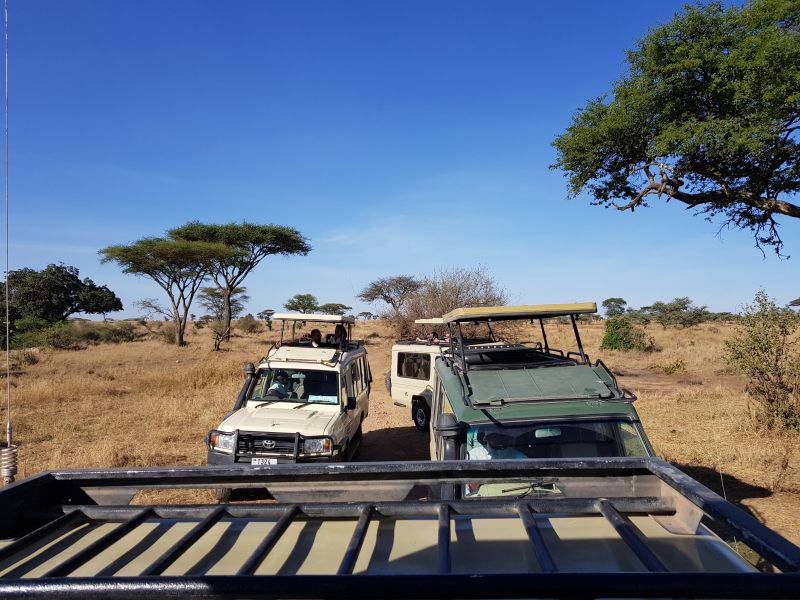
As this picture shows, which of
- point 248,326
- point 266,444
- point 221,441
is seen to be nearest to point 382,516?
point 266,444

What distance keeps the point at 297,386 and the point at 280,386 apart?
0.24 meters

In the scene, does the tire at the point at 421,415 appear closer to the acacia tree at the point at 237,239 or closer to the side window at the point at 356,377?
the side window at the point at 356,377

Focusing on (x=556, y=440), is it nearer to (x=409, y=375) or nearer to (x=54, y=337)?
(x=409, y=375)

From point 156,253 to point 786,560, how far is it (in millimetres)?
32156

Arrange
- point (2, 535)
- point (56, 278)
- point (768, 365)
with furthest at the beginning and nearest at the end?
1. point (56, 278)
2. point (768, 365)
3. point (2, 535)

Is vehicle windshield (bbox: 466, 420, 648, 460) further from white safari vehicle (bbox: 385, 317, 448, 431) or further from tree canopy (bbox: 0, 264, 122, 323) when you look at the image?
tree canopy (bbox: 0, 264, 122, 323)

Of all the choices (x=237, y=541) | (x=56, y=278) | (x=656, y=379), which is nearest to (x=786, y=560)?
(x=237, y=541)

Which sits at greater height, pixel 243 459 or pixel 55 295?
pixel 55 295

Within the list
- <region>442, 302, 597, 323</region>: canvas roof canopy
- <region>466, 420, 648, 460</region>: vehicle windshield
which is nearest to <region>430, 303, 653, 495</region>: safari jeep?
<region>466, 420, 648, 460</region>: vehicle windshield

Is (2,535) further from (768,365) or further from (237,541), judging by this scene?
(768,365)

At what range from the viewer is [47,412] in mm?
12344

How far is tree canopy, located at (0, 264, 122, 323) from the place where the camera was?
4066cm

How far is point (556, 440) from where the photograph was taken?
14.0 ft

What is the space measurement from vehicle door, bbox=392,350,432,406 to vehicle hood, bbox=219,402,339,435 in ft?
13.5
